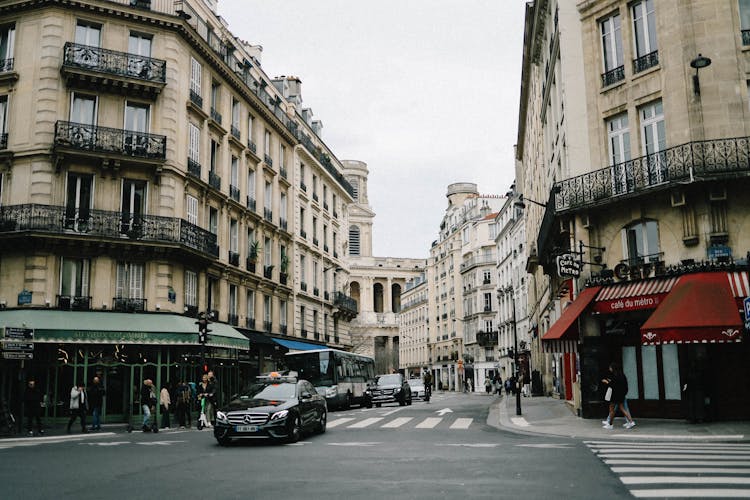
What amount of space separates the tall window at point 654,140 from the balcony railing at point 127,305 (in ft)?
60.3

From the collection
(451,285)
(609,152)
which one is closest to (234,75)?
(609,152)

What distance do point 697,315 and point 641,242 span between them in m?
3.71

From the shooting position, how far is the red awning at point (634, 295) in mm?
18453

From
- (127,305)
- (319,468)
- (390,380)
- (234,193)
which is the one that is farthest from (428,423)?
(234,193)

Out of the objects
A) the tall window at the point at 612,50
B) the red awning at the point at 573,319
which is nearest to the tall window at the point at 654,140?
the tall window at the point at 612,50

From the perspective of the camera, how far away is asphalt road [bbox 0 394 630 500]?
9.02 meters

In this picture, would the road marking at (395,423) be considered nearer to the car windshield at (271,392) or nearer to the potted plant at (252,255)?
the car windshield at (271,392)

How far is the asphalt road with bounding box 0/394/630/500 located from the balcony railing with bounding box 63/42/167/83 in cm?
1507

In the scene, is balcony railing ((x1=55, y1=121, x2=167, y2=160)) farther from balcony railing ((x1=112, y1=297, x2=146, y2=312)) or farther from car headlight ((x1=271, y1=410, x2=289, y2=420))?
car headlight ((x1=271, y1=410, x2=289, y2=420))

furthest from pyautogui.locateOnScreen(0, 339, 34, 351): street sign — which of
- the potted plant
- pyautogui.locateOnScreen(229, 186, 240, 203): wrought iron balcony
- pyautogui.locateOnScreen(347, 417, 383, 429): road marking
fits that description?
the potted plant

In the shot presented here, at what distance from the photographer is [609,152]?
21.2 meters

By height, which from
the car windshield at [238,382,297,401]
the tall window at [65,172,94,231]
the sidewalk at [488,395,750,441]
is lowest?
the sidewalk at [488,395,750,441]

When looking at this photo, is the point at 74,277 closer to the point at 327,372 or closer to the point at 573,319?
the point at 327,372

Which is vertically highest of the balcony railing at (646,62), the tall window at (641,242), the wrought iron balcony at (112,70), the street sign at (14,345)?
the wrought iron balcony at (112,70)
